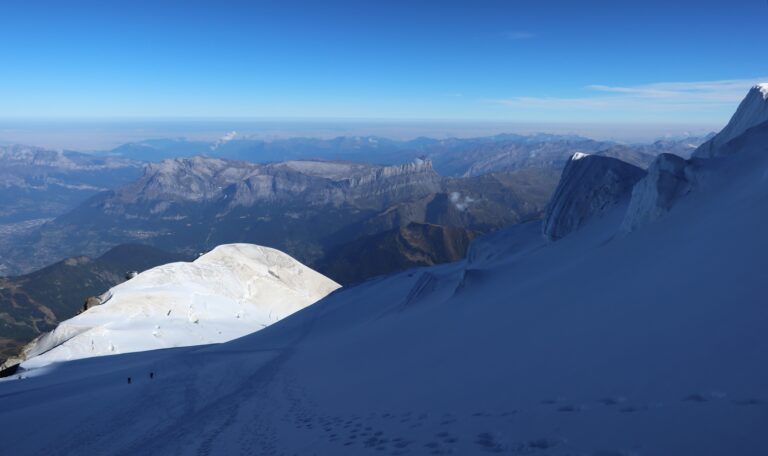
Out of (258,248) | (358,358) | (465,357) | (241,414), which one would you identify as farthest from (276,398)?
(258,248)

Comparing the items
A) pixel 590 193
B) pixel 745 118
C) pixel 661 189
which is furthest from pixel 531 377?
pixel 745 118

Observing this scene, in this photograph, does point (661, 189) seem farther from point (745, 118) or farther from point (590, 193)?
point (745, 118)

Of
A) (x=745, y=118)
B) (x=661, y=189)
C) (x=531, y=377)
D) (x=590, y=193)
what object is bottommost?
(x=531, y=377)

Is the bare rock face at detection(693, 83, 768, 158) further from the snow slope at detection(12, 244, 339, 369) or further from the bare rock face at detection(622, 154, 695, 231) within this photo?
the snow slope at detection(12, 244, 339, 369)

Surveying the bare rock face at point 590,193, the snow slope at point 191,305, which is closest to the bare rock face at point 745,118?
the bare rock face at point 590,193

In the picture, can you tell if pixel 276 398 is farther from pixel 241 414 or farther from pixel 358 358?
pixel 358 358

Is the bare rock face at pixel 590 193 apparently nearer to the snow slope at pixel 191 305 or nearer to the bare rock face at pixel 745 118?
the bare rock face at pixel 745 118
